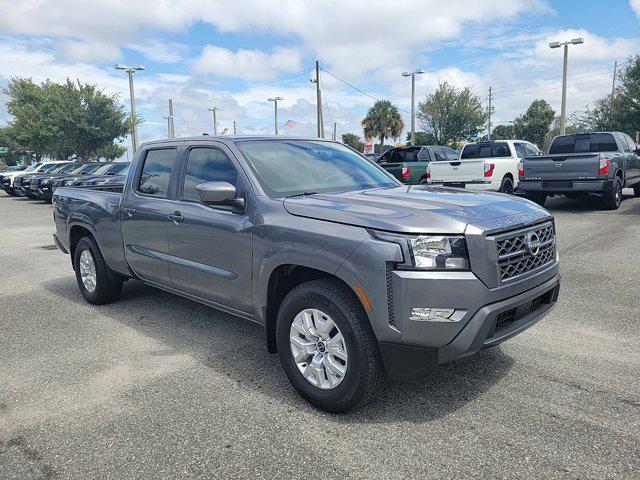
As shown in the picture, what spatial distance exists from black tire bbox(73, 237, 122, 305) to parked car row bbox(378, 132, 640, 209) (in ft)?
31.4

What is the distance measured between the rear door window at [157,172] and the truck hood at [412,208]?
1589mm

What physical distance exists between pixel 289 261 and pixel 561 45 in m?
28.6

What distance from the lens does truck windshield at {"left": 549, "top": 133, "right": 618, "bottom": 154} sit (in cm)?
1303

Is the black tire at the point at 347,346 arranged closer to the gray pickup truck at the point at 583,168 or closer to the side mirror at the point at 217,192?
the side mirror at the point at 217,192

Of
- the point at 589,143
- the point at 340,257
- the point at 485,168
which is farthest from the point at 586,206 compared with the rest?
the point at 340,257

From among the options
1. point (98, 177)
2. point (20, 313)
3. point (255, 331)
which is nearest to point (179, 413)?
point (255, 331)

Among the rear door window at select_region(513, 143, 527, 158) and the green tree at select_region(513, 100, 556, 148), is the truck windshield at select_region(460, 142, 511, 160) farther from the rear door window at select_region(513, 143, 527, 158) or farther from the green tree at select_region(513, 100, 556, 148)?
the green tree at select_region(513, 100, 556, 148)

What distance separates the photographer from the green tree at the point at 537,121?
63.2 meters

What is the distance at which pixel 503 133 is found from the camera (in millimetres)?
71625

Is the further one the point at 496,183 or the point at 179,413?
the point at 496,183

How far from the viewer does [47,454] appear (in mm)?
2879

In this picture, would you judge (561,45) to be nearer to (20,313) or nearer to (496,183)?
(496,183)

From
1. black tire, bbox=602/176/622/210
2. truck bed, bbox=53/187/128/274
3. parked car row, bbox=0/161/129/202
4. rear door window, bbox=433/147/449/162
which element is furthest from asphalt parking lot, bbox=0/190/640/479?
rear door window, bbox=433/147/449/162

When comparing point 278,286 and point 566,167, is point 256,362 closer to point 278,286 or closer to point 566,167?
point 278,286
